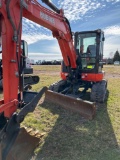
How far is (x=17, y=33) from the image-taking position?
3191 mm

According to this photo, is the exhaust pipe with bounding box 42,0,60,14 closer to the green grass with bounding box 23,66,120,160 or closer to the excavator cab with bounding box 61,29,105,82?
the excavator cab with bounding box 61,29,105,82

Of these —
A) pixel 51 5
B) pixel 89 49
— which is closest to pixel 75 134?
pixel 51 5

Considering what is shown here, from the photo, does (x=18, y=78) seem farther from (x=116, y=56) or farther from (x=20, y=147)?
(x=116, y=56)

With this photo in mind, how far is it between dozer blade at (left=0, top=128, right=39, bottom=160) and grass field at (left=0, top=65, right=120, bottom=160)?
0.15 metres

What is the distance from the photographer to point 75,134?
4.34 metres

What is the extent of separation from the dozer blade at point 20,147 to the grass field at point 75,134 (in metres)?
0.15

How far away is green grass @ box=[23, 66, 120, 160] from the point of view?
11.7 ft

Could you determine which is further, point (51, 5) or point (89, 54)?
point (89, 54)

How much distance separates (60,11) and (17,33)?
2.37 m

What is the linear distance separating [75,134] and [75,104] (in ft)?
4.13

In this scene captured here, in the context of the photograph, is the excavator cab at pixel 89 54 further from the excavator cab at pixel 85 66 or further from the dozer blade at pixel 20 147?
the dozer blade at pixel 20 147

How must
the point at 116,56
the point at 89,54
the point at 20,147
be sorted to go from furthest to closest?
the point at 116,56 → the point at 89,54 → the point at 20,147

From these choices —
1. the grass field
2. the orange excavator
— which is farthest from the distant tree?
the orange excavator

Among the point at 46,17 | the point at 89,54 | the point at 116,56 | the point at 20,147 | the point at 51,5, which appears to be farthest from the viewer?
the point at 116,56
